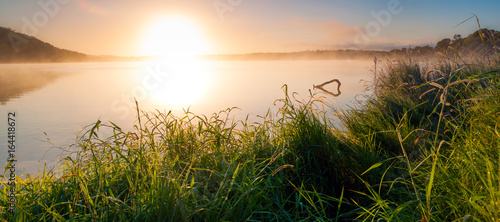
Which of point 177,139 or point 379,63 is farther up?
point 379,63

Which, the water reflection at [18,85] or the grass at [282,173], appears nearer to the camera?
the grass at [282,173]

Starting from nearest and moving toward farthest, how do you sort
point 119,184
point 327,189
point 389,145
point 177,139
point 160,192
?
point 160,192 < point 119,184 < point 327,189 < point 177,139 < point 389,145

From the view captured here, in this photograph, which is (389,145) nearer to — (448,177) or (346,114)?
(346,114)

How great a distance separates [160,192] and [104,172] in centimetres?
69

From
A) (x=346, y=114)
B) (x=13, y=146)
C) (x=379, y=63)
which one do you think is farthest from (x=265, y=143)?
(x=379, y=63)

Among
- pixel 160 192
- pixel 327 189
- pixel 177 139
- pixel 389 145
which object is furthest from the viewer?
pixel 389 145

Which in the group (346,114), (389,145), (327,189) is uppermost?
(346,114)

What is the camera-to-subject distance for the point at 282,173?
87.5 inches

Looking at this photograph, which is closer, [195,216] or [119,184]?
[195,216]

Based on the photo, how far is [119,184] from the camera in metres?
2.07

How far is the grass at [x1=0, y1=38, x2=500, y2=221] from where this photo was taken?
167 centimetres

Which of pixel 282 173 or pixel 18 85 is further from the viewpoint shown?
pixel 18 85

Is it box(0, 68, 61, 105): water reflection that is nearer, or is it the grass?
the grass

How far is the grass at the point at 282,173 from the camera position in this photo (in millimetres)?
1675
